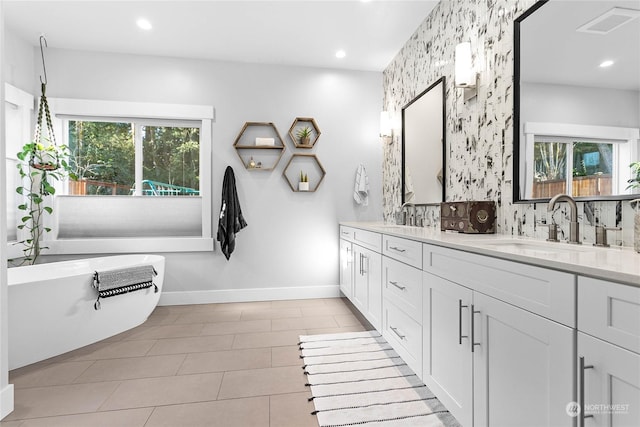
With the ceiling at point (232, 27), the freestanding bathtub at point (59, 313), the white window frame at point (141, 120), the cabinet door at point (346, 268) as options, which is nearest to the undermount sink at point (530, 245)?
the cabinet door at point (346, 268)

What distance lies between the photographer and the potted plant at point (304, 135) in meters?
3.68

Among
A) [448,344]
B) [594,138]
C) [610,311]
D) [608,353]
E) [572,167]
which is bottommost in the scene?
[448,344]

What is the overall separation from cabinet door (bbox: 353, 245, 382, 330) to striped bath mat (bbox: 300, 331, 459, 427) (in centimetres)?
24

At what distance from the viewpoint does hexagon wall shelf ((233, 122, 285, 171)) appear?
361 centimetres

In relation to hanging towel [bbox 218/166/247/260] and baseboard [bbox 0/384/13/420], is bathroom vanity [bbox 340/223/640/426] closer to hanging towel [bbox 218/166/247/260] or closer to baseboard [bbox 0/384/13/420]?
hanging towel [bbox 218/166/247/260]

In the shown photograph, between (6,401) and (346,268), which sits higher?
(346,268)

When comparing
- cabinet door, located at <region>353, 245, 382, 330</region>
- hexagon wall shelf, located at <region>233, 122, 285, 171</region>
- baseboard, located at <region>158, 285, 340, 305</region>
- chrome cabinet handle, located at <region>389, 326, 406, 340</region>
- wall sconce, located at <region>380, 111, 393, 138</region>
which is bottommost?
baseboard, located at <region>158, 285, 340, 305</region>

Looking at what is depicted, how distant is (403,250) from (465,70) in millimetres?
1302

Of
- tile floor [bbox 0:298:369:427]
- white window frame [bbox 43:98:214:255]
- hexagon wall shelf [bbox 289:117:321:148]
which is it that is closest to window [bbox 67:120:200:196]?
white window frame [bbox 43:98:214:255]

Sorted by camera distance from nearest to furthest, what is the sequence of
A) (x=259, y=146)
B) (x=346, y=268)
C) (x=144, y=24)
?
(x=144, y=24)
(x=346, y=268)
(x=259, y=146)

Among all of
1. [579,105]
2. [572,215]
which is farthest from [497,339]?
[579,105]

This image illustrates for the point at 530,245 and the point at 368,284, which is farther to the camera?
the point at 368,284

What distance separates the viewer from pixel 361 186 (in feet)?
12.5

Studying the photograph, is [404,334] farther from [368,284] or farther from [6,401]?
[6,401]
